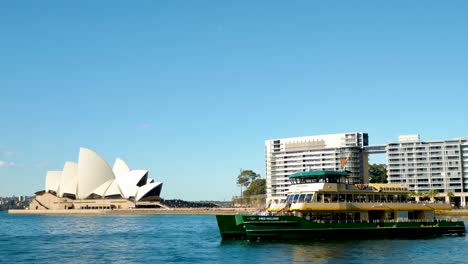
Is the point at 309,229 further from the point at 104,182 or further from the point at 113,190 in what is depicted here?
the point at 113,190

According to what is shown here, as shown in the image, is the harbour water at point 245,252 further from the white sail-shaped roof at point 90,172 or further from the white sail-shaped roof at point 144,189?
the white sail-shaped roof at point 144,189

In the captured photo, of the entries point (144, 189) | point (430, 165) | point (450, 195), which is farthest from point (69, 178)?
point (450, 195)

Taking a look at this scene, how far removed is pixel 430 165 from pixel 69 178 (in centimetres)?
12097

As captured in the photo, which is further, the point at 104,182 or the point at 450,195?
the point at 104,182

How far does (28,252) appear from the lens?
46844 millimetres

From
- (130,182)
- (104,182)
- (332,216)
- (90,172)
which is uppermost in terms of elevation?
(90,172)

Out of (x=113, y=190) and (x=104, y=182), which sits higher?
(x=104, y=182)

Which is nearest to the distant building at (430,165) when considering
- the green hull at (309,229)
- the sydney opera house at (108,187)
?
the sydney opera house at (108,187)

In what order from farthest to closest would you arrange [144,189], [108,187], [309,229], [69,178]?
[69,178], [144,189], [108,187], [309,229]

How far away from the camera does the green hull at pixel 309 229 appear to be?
→ 4762 cm

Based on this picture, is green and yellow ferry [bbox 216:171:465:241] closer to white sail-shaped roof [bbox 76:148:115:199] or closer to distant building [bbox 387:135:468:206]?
distant building [bbox 387:135:468:206]

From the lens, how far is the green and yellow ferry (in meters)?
47.9

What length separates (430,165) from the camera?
7156 inches

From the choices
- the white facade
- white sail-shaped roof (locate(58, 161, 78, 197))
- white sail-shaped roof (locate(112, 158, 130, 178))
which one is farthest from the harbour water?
white sail-shaped roof (locate(58, 161, 78, 197))
